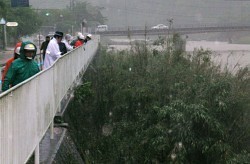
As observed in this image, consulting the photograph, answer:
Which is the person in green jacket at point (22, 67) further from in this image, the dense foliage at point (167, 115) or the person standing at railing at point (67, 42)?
the person standing at railing at point (67, 42)

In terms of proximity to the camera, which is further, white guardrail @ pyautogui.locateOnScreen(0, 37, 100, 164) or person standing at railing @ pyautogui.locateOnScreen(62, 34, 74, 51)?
person standing at railing @ pyautogui.locateOnScreen(62, 34, 74, 51)

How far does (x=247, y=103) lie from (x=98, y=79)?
704cm

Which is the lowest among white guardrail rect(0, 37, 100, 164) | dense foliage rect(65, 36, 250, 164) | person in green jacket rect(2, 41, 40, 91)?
dense foliage rect(65, 36, 250, 164)

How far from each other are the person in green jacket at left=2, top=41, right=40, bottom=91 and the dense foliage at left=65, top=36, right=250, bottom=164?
4271mm

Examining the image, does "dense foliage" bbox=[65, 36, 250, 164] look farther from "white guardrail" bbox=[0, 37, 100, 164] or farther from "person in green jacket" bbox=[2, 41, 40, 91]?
"person in green jacket" bbox=[2, 41, 40, 91]

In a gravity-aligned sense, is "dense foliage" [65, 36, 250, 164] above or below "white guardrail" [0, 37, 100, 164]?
below

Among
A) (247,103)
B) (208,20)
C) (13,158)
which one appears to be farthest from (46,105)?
(208,20)

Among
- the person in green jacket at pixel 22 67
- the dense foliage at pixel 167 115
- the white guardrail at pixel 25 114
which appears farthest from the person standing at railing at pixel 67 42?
the person in green jacket at pixel 22 67

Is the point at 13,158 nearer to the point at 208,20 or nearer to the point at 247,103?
the point at 247,103

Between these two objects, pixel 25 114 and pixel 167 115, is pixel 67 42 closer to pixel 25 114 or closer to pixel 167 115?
pixel 167 115

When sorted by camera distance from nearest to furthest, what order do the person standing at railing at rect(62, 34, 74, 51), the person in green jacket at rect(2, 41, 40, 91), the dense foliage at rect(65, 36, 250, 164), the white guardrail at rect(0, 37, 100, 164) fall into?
the white guardrail at rect(0, 37, 100, 164), the person in green jacket at rect(2, 41, 40, 91), the dense foliage at rect(65, 36, 250, 164), the person standing at railing at rect(62, 34, 74, 51)

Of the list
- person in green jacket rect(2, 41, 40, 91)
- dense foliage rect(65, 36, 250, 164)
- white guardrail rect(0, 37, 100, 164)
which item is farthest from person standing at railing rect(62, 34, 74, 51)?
person in green jacket rect(2, 41, 40, 91)

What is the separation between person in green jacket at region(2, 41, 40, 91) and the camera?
22.2 ft

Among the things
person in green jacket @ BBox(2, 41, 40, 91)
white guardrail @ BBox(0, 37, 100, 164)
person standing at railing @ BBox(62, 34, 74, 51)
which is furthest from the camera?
person standing at railing @ BBox(62, 34, 74, 51)
